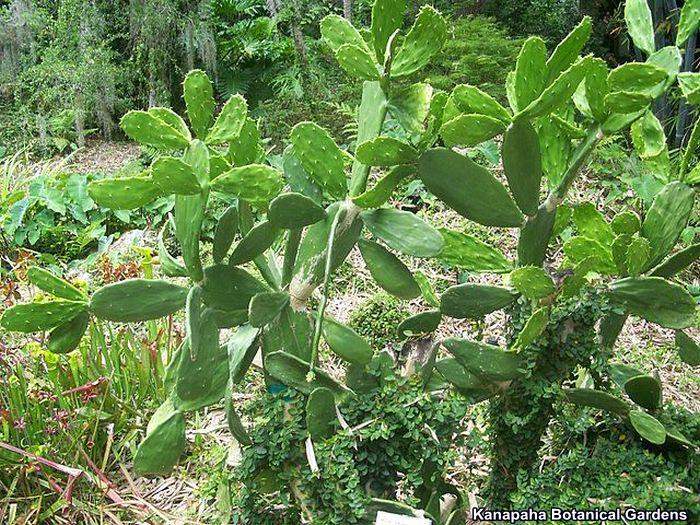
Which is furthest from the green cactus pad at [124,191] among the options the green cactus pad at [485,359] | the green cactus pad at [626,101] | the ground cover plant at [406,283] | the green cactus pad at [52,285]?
the green cactus pad at [626,101]

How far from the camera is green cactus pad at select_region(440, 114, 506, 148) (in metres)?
0.97

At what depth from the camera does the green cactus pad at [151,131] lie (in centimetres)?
101

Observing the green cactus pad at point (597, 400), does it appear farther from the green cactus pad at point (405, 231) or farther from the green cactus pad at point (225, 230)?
the green cactus pad at point (225, 230)

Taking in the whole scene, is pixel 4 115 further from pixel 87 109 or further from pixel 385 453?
pixel 385 453

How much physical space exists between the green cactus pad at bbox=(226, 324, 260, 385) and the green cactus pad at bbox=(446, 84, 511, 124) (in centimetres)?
57

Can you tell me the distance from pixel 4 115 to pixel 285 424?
6668 mm

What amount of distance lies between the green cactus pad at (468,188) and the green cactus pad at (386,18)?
22 cm

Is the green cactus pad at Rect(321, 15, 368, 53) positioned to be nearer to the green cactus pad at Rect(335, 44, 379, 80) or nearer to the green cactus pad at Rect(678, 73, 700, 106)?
the green cactus pad at Rect(335, 44, 379, 80)

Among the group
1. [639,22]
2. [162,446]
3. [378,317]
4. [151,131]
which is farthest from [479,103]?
[378,317]

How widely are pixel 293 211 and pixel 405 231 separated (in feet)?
0.64

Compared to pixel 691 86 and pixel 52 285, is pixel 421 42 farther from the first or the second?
pixel 52 285

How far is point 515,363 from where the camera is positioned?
1.14 meters

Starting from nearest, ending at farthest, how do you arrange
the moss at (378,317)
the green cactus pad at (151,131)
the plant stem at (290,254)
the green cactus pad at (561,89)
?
1. the green cactus pad at (561,89)
2. the green cactus pad at (151,131)
3. the plant stem at (290,254)
4. the moss at (378,317)

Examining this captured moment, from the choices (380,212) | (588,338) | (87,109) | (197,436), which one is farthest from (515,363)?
(87,109)
